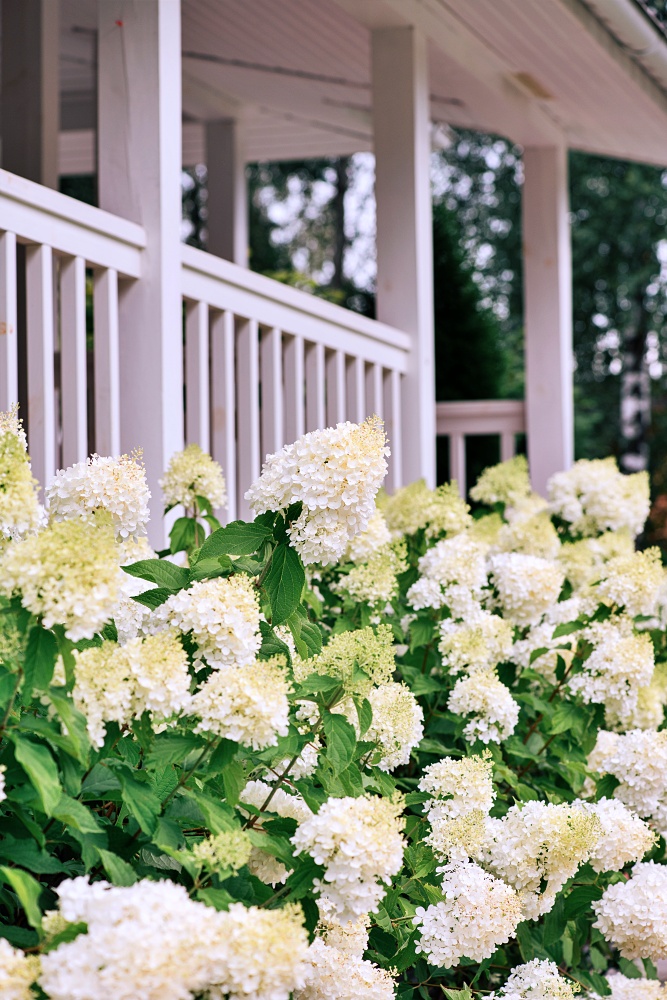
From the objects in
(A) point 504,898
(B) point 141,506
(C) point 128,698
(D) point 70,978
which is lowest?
(A) point 504,898

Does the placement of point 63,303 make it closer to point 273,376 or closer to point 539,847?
point 273,376

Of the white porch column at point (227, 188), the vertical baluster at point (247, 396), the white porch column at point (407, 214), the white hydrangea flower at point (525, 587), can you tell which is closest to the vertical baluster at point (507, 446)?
the white porch column at point (407, 214)

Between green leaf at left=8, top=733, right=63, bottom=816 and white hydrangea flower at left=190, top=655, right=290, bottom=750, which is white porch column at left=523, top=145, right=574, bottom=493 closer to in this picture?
white hydrangea flower at left=190, top=655, right=290, bottom=750

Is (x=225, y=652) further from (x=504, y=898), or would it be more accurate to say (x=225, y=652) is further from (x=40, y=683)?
(x=504, y=898)

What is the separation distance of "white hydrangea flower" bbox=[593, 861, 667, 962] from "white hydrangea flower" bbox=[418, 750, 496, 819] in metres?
0.30

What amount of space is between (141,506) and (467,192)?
19.0 m

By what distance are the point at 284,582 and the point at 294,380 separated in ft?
6.64

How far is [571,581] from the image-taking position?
3.18m

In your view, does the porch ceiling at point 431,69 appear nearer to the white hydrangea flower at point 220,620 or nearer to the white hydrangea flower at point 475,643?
the white hydrangea flower at point 475,643

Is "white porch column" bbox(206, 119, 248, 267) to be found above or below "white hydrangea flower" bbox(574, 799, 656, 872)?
above

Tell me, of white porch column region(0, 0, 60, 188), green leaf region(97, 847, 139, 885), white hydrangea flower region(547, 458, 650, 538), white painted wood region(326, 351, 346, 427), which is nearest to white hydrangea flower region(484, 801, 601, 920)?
green leaf region(97, 847, 139, 885)

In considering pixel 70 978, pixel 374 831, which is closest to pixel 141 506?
pixel 374 831

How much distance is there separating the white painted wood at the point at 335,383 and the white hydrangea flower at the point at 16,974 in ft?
9.06

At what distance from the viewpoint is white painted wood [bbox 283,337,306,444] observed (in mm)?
3580
